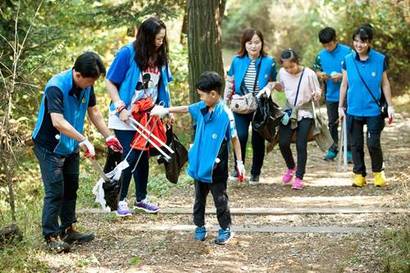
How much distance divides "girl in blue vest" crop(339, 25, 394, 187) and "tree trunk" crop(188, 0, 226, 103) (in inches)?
77.4

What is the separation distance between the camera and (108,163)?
21.5ft

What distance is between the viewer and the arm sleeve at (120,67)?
6.37 metres

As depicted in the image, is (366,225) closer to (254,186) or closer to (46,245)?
(254,186)

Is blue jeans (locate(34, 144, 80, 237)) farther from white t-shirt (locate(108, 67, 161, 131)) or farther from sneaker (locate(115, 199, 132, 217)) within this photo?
sneaker (locate(115, 199, 132, 217))

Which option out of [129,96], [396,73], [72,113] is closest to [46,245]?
[72,113]

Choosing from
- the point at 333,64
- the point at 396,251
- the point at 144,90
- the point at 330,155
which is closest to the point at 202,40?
the point at 333,64

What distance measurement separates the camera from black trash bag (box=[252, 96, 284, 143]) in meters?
7.64

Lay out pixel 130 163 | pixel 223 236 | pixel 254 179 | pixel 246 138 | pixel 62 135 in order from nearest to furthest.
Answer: pixel 62 135 < pixel 223 236 < pixel 130 163 < pixel 246 138 < pixel 254 179

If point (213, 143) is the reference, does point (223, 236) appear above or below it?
below

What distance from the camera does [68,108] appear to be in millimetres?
5473

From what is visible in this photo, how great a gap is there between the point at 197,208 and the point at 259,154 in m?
2.48

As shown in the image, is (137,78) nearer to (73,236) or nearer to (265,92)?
(73,236)

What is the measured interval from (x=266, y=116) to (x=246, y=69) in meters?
0.63

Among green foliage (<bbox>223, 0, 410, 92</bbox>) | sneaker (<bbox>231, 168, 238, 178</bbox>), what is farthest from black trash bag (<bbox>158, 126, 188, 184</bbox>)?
green foliage (<bbox>223, 0, 410, 92</bbox>)
